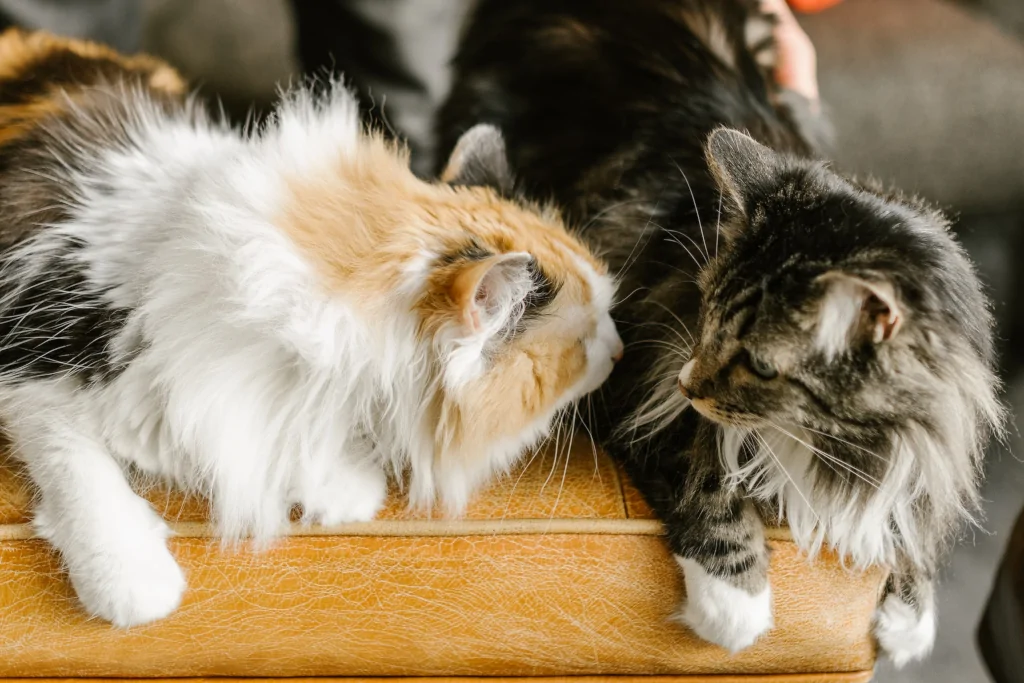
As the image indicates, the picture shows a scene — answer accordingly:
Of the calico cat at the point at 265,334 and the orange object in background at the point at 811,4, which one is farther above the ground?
the orange object in background at the point at 811,4

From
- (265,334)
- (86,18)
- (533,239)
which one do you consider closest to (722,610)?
(533,239)

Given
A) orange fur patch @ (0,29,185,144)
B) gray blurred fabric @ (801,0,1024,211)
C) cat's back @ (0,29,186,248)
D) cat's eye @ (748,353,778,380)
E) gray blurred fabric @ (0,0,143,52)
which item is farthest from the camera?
gray blurred fabric @ (801,0,1024,211)

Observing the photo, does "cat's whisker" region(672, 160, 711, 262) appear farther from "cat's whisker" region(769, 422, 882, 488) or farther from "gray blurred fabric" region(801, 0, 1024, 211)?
"gray blurred fabric" region(801, 0, 1024, 211)

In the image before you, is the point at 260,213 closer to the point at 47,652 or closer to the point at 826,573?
the point at 47,652

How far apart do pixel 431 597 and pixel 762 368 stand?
509 mm

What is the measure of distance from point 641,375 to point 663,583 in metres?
0.31

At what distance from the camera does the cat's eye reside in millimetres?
866

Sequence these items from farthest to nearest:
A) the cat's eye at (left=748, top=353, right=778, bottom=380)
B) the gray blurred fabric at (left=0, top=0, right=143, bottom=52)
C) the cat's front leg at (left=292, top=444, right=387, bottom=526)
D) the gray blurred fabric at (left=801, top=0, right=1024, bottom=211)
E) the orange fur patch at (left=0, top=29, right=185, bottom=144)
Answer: the gray blurred fabric at (left=801, top=0, right=1024, bottom=211)
the gray blurred fabric at (left=0, top=0, right=143, bottom=52)
the orange fur patch at (left=0, top=29, right=185, bottom=144)
the cat's front leg at (left=292, top=444, right=387, bottom=526)
the cat's eye at (left=748, top=353, right=778, bottom=380)

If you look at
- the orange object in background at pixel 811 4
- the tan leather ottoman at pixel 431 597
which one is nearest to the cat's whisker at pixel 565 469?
the tan leather ottoman at pixel 431 597

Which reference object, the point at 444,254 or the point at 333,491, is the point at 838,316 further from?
the point at 333,491

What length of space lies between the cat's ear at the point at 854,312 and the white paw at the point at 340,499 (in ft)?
1.92

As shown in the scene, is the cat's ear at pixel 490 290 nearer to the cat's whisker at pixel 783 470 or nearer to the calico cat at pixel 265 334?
the calico cat at pixel 265 334

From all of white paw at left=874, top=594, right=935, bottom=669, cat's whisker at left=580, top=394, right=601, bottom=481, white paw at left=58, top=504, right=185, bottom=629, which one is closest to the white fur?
cat's whisker at left=580, top=394, right=601, bottom=481

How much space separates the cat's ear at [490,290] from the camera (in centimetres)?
79
